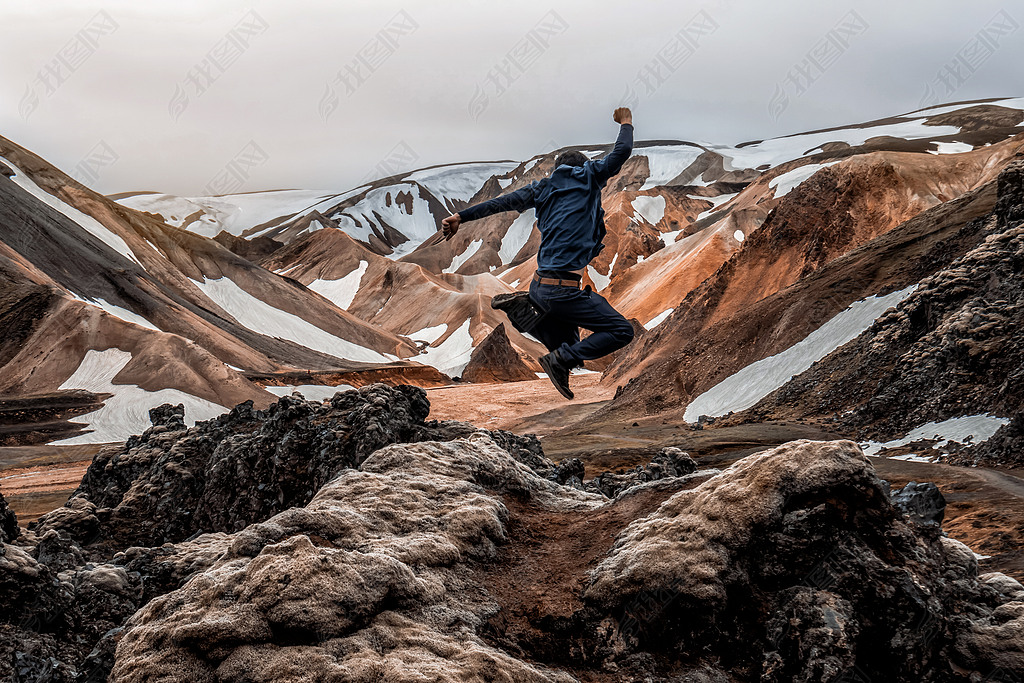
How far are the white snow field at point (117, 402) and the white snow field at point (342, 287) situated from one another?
59852 millimetres

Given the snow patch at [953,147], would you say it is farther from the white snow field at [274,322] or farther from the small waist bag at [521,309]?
the small waist bag at [521,309]

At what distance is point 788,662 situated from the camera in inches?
173

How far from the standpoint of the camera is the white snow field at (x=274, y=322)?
70938mm

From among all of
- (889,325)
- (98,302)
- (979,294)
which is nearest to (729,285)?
(889,325)

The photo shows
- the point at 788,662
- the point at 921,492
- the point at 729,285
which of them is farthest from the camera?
the point at 729,285

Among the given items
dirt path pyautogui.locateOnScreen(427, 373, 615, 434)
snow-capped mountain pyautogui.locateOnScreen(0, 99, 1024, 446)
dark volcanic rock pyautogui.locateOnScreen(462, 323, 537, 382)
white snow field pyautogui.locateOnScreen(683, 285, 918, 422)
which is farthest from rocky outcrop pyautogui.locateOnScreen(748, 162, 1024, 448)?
dark volcanic rock pyautogui.locateOnScreen(462, 323, 537, 382)

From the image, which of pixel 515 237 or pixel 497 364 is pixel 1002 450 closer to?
pixel 497 364

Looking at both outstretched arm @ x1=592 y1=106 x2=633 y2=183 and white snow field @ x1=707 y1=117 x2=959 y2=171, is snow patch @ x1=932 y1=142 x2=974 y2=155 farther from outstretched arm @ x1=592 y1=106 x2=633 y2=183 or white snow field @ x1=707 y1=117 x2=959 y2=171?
outstretched arm @ x1=592 y1=106 x2=633 y2=183

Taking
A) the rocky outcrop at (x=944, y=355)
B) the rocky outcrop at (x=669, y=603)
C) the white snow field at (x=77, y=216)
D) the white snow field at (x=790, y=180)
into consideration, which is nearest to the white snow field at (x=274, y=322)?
the white snow field at (x=77, y=216)

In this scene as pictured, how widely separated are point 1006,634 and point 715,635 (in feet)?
6.17

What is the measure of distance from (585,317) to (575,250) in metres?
0.66

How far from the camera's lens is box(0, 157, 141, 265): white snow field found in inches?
2469

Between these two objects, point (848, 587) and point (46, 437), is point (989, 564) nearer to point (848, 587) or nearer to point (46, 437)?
point (848, 587)

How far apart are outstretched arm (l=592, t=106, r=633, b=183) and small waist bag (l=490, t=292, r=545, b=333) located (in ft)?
4.70
